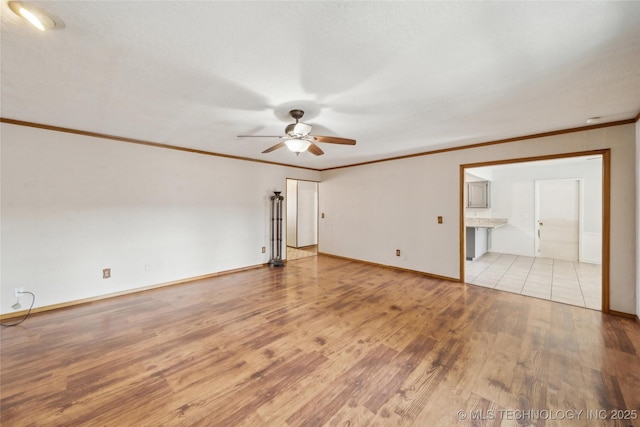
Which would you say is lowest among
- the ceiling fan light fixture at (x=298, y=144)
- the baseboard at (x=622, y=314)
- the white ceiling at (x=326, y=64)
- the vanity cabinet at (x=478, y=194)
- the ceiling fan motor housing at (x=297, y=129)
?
the baseboard at (x=622, y=314)

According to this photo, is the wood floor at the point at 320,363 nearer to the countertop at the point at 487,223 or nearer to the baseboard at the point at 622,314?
the baseboard at the point at 622,314

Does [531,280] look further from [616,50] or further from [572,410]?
[616,50]

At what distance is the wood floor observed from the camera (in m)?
1.61

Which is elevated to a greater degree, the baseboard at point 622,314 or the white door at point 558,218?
the white door at point 558,218

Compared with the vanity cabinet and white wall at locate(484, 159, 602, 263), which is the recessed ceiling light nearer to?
white wall at locate(484, 159, 602, 263)

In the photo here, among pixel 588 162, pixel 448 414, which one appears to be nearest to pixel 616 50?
pixel 448 414

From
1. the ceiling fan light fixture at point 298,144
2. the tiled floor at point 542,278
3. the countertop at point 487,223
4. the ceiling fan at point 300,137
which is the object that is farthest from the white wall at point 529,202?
the ceiling fan light fixture at point 298,144

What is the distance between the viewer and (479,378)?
6.29ft

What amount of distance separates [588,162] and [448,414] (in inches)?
272

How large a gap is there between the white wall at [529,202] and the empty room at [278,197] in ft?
2.91

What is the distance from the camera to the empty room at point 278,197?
1483mm

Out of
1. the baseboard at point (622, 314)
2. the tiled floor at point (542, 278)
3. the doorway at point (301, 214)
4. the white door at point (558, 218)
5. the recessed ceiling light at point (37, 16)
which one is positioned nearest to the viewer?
the recessed ceiling light at point (37, 16)

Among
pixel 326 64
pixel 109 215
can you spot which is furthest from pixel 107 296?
pixel 326 64

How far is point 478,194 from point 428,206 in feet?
11.2
